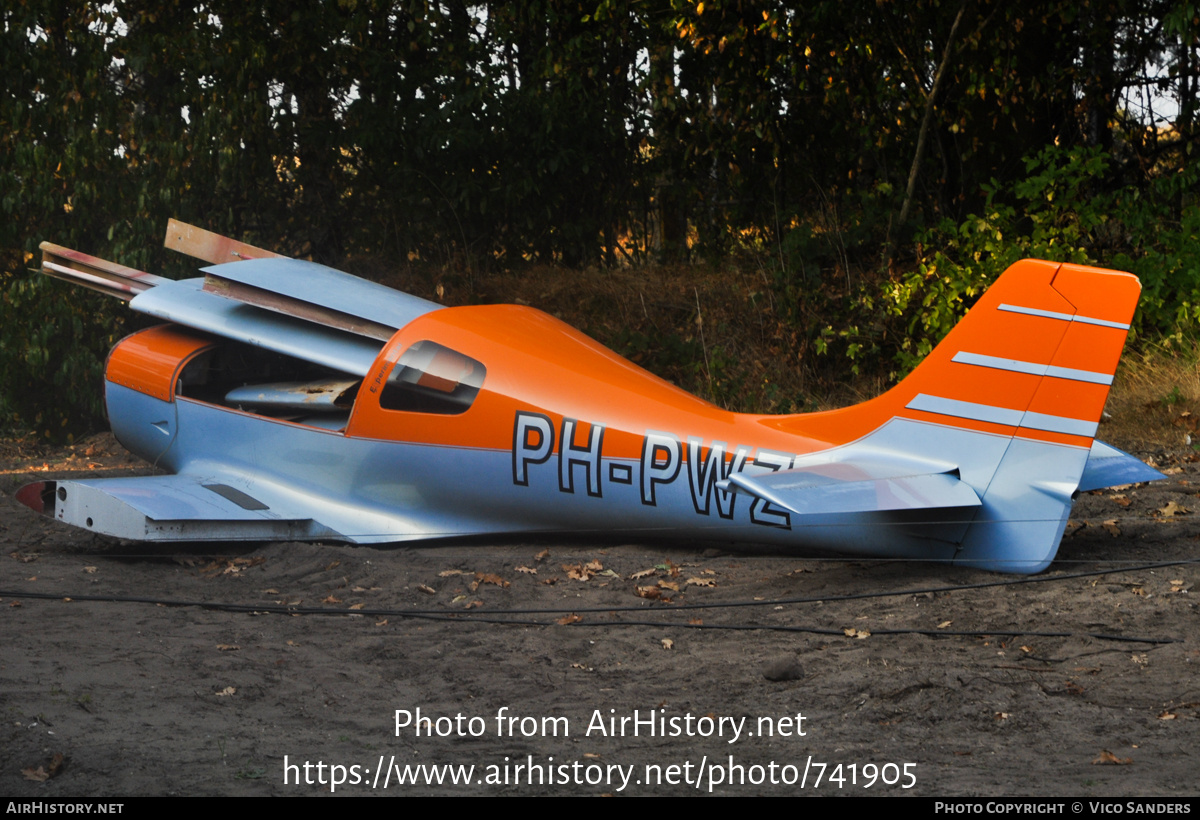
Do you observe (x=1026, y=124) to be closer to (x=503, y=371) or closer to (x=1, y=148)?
(x=503, y=371)

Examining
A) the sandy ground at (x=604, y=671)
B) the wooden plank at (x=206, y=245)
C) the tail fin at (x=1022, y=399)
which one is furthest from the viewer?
the wooden plank at (x=206, y=245)

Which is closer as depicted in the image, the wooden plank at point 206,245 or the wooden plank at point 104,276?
the wooden plank at point 104,276

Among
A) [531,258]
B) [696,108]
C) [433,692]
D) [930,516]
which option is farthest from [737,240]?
[433,692]

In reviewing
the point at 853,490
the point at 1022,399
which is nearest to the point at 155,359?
the point at 853,490

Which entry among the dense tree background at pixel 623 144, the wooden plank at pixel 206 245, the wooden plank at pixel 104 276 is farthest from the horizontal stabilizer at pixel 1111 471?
the wooden plank at pixel 104 276

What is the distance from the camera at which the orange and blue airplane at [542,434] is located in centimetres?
527

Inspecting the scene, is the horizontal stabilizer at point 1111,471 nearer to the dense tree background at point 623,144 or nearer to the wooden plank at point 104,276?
the dense tree background at point 623,144

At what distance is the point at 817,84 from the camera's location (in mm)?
12062

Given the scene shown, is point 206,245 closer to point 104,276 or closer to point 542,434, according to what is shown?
point 104,276

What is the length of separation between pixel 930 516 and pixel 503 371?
2747mm

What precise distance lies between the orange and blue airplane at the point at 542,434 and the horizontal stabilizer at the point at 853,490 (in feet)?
0.05

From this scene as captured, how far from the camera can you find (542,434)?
21.1 ft

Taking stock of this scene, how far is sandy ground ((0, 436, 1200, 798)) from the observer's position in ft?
11.4

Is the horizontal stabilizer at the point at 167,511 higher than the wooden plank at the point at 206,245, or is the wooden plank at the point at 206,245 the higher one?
the wooden plank at the point at 206,245
